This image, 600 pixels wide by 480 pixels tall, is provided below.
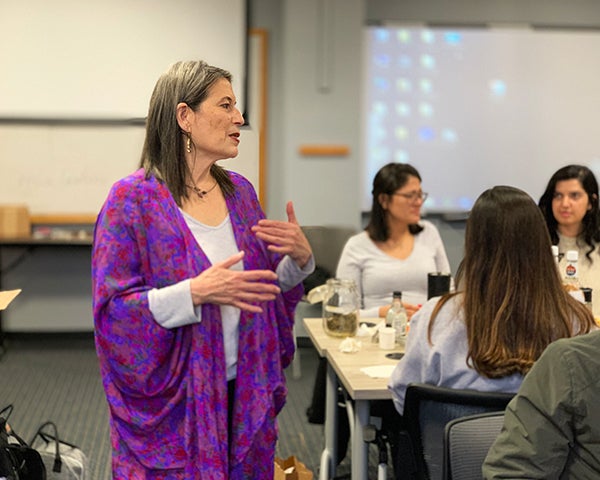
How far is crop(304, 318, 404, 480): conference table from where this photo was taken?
88.2 inches

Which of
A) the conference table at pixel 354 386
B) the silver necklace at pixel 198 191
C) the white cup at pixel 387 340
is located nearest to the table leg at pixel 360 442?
the conference table at pixel 354 386

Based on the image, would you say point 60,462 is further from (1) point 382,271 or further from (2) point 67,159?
(2) point 67,159

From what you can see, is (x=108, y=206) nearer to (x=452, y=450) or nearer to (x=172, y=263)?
(x=172, y=263)

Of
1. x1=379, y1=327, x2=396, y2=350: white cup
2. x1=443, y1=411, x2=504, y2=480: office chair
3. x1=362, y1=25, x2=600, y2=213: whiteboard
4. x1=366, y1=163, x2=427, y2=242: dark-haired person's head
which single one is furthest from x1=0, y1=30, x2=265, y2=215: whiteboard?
x1=443, y1=411, x2=504, y2=480: office chair

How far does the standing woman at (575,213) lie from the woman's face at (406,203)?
525 millimetres

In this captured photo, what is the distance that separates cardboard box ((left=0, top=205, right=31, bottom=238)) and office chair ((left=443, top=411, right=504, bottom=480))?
13.9 ft

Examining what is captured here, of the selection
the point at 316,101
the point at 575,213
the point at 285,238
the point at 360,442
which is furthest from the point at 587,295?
the point at 316,101

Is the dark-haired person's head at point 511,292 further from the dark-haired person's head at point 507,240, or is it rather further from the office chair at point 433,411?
the office chair at point 433,411

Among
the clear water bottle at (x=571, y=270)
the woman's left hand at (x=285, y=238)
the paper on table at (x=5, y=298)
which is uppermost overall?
the woman's left hand at (x=285, y=238)

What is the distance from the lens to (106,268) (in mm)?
1617

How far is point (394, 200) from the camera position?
3.46 m

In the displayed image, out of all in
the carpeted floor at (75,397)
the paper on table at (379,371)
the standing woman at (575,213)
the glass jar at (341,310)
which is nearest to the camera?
the paper on table at (379,371)

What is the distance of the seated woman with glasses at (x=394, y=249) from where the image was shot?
11.1ft

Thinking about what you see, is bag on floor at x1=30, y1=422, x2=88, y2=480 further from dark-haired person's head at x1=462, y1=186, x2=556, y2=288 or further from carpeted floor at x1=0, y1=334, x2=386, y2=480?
dark-haired person's head at x1=462, y1=186, x2=556, y2=288
